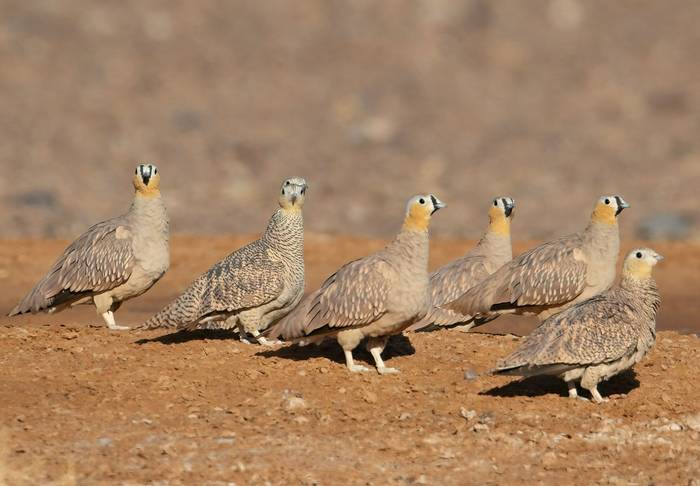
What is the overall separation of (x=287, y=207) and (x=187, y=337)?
1586 millimetres

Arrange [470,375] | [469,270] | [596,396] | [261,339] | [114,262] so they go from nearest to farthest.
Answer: [596,396] < [470,375] < [261,339] < [114,262] < [469,270]

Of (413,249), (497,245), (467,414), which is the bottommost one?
(467,414)

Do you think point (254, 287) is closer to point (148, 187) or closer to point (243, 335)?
point (243, 335)

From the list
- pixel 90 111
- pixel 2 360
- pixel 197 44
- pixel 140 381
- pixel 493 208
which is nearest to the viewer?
A: pixel 140 381

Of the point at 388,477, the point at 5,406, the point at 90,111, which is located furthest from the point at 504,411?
the point at 90,111

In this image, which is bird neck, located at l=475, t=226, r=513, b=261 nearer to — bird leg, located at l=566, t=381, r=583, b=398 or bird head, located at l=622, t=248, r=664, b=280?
bird head, located at l=622, t=248, r=664, b=280

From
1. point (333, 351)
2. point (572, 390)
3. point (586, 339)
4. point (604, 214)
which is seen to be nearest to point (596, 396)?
point (572, 390)

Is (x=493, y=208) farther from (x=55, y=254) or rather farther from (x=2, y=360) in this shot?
(x=55, y=254)

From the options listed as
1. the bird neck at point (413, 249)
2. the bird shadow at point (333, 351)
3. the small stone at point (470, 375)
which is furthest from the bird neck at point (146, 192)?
the small stone at point (470, 375)

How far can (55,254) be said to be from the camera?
70.1 ft

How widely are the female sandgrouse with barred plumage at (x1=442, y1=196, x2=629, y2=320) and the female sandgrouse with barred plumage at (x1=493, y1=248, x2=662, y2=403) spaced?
1.74 m

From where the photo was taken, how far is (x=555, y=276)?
1202 cm

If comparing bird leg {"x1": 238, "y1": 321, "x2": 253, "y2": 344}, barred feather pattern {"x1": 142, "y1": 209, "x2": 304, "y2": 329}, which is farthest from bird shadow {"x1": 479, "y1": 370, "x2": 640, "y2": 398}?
bird leg {"x1": 238, "y1": 321, "x2": 253, "y2": 344}

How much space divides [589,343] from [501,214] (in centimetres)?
389
